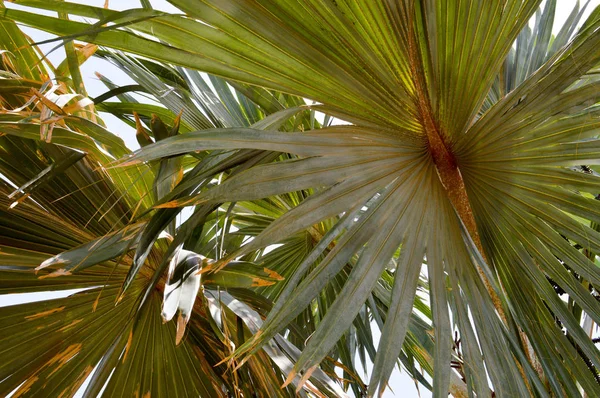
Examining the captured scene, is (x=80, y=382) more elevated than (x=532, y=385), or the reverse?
(x=532, y=385)

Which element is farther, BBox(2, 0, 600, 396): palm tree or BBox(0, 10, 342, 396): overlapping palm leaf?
BBox(0, 10, 342, 396): overlapping palm leaf

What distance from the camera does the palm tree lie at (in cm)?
115

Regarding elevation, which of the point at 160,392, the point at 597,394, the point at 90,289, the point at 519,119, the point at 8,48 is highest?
the point at 8,48

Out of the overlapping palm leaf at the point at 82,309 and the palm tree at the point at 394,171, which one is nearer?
the palm tree at the point at 394,171

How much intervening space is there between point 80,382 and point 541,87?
1.29 metres

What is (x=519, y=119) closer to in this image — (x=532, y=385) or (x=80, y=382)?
(x=532, y=385)

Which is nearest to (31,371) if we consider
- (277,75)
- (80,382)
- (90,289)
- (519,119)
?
(80,382)

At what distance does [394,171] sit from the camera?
1.39m

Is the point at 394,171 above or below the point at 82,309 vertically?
above

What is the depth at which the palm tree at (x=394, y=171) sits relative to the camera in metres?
1.15

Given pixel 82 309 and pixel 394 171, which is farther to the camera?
pixel 82 309

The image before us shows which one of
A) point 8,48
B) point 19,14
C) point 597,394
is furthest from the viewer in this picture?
point 8,48

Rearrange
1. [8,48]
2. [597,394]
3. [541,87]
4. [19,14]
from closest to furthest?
[19,14] < [541,87] < [597,394] < [8,48]

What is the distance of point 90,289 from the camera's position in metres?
1.62
